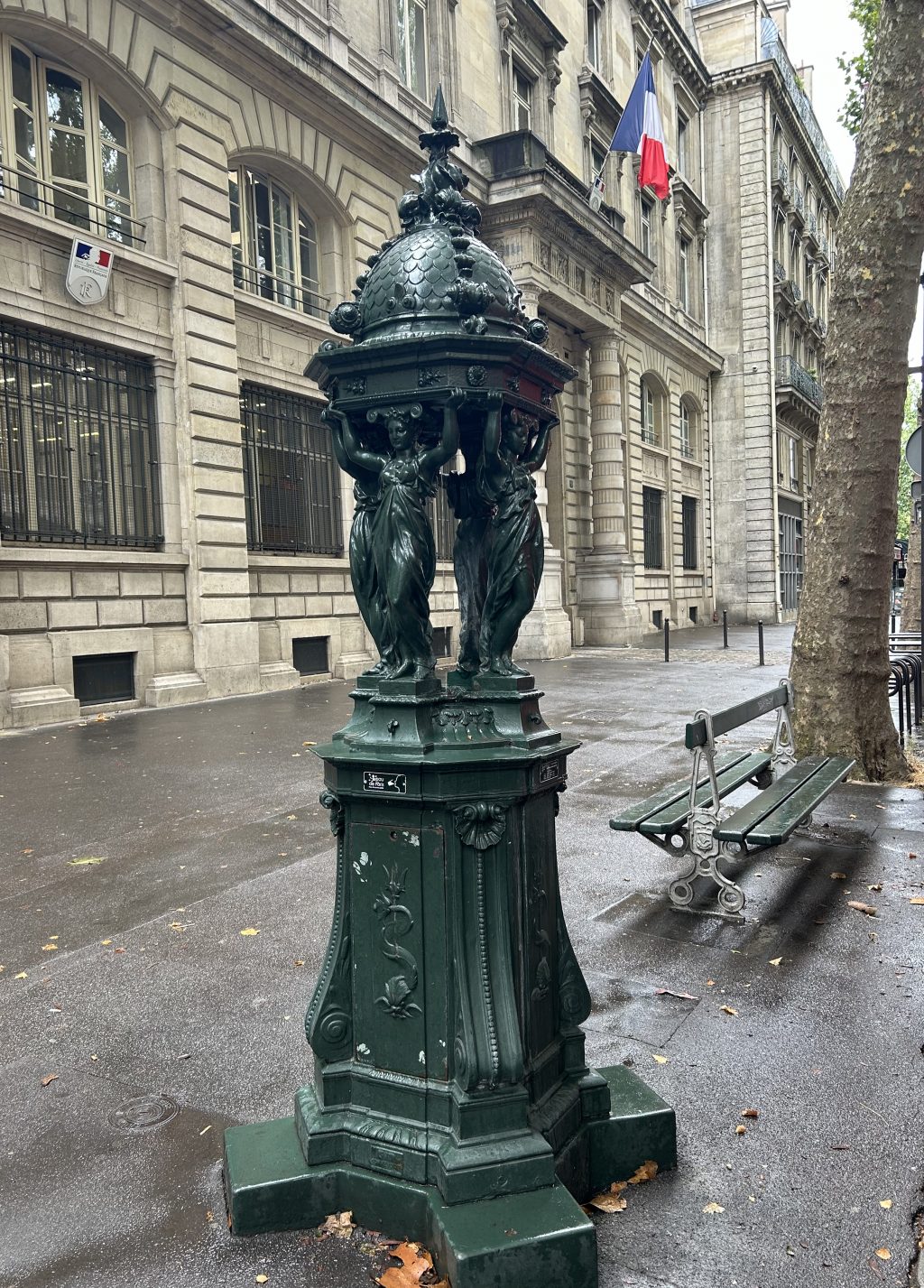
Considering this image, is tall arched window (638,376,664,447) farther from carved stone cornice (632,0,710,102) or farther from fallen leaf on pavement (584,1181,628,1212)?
fallen leaf on pavement (584,1181,628,1212)

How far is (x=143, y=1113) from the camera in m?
3.03

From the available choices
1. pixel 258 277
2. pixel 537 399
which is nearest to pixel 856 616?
pixel 537 399

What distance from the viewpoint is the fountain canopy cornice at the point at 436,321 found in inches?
97.3

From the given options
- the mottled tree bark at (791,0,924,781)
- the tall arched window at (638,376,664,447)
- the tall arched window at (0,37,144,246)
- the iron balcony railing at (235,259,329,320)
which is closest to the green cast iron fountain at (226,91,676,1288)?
the mottled tree bark at (791,0,924,781)

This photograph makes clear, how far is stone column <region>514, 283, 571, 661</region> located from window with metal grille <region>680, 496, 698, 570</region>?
1429 centimetres

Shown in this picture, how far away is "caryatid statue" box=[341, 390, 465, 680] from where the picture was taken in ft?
8.24

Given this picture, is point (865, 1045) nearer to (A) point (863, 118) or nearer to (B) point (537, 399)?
(B) point (537, 399)

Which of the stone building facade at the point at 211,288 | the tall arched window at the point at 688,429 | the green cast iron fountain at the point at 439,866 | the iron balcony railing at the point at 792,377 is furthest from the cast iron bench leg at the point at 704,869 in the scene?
the iron balcony railing at the point at 792,377

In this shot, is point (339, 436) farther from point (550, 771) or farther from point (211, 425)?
point (211, 425)

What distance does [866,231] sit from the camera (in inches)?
306

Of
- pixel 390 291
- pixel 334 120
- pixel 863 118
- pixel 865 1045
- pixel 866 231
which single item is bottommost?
pixel 865 1045

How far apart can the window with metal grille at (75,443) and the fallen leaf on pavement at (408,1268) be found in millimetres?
10882

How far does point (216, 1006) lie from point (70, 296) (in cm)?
1097

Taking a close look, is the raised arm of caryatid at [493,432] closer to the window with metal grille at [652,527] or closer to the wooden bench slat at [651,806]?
the wooden bench slat at [651,806]
